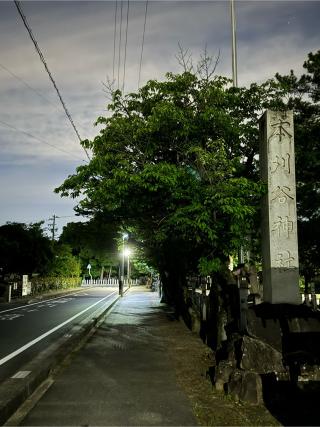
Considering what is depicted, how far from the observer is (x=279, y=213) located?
969cm

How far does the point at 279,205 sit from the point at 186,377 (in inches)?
167

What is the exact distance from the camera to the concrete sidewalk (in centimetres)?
558

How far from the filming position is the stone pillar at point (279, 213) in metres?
9.48

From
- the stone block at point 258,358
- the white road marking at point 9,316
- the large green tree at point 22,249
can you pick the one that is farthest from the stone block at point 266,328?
the large green tree at point 22,249

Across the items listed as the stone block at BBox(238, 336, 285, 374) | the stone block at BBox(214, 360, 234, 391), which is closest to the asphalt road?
the stone block at BBox(214, 360, 234, 391)

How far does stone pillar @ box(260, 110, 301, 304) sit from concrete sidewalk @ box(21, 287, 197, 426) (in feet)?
9.60

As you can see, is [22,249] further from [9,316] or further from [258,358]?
[258,358]

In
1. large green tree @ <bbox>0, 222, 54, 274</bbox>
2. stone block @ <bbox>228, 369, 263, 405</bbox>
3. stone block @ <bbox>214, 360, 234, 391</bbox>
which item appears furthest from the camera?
large green tree @ <bbox>0, 222, 54, 274</bbox>

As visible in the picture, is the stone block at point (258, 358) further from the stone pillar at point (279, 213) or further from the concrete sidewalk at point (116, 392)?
the stone pillar at point (279, 213)

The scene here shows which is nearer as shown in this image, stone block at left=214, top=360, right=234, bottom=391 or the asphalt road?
stone block at left=214, top=360, right=234, bottom=391

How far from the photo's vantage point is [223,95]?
11.2 meters

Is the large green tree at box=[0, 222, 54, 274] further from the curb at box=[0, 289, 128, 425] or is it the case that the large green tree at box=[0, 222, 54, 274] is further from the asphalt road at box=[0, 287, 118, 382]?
A: the curb at box=[0, 289, 128, 425]

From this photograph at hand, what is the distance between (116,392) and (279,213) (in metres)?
5.21

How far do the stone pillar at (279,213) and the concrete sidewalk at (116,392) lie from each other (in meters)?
2.93
